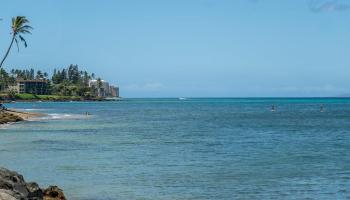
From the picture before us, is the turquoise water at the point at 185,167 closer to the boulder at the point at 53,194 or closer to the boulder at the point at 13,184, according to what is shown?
the boulder at the point at 53,194

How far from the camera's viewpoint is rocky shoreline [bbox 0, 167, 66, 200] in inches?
603

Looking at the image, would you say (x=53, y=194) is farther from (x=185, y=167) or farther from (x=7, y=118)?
(x=7, y=118)

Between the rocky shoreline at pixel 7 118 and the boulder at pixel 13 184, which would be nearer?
the boulder at pixel 13 184

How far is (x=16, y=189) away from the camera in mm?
17031

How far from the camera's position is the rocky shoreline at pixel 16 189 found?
50.3 feet

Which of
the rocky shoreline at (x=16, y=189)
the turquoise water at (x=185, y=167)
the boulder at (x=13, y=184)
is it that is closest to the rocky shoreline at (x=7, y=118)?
the turquoise water at (x=185, y=167)

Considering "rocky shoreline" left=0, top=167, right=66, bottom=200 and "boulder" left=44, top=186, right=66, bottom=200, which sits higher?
"rocky shoreline" left=0, top=167, right=66, bottom=200

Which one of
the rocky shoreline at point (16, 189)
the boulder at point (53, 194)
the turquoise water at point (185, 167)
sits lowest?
the turquoise water at point (185, 167)

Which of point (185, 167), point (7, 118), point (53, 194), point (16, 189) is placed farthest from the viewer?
point (7, 118)

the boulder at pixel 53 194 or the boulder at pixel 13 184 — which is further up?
the boulder at pixel 13 184

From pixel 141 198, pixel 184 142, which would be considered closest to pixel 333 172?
pixel 141 198

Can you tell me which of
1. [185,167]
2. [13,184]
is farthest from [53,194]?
[185,167]

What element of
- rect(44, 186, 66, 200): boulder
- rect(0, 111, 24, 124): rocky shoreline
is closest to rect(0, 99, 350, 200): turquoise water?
rect(44, 186, 66, 200): boulder

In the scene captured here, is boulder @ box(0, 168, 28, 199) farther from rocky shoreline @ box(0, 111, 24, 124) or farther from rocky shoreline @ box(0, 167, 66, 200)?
rocky shoreline @ box(0, 111, 24, 124)
